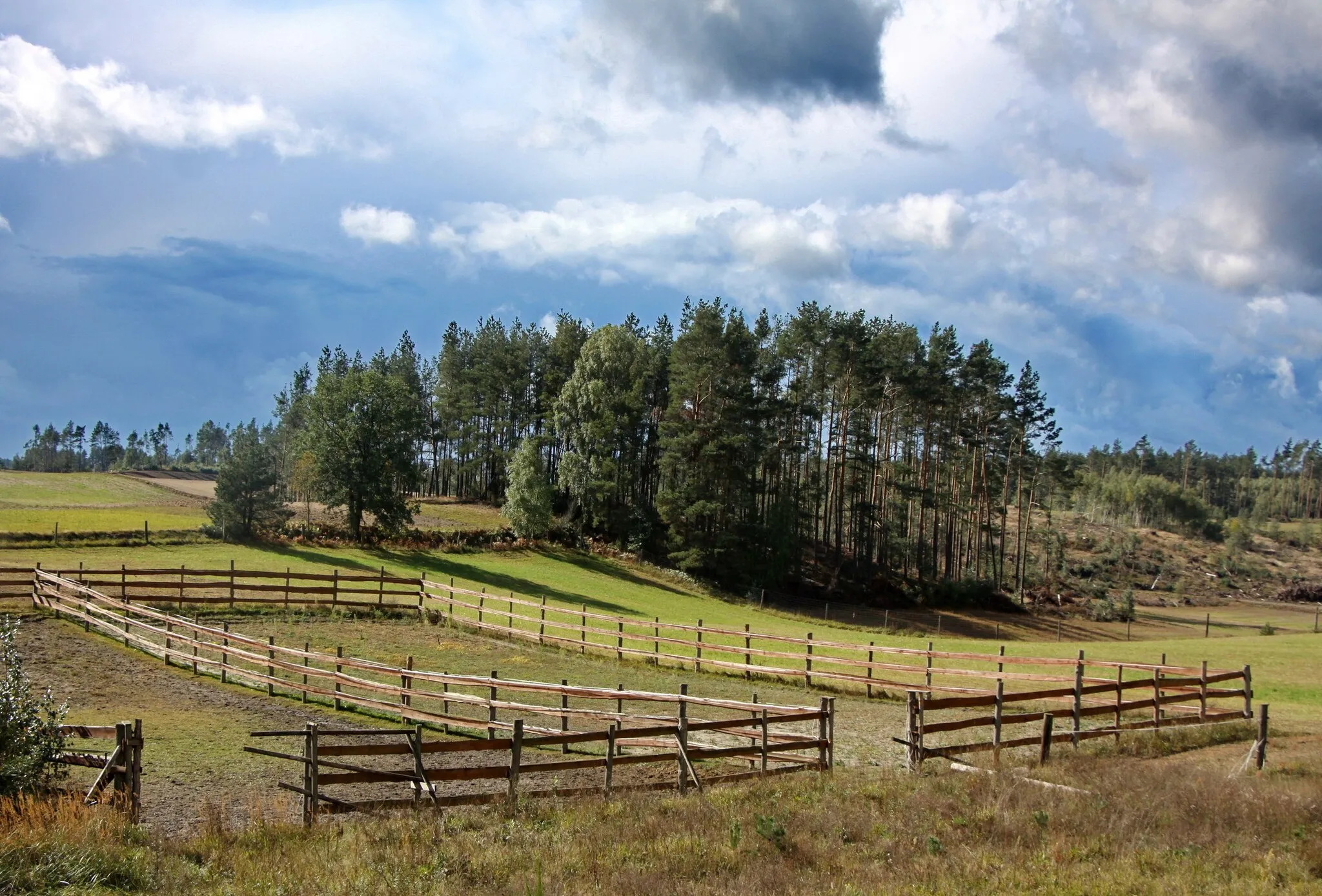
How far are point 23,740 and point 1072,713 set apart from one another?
17757 millimetres

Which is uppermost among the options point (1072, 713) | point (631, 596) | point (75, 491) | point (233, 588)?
point (75, 491)

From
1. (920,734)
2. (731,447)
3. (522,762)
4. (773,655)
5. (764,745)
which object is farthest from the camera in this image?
(731,447)

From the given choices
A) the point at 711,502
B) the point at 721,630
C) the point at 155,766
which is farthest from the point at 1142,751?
the point at 711,502

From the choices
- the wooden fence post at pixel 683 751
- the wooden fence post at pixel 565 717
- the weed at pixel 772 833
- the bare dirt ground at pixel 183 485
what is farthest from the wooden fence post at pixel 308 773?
the bare dirt ground at pixel 183 485

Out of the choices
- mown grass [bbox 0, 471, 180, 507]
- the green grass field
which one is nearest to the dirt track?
the green grass field

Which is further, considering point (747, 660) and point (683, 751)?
point (747, 660)

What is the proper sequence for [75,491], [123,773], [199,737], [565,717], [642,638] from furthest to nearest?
[75,491], [642,638], [199,737], [565,717], [123,773]

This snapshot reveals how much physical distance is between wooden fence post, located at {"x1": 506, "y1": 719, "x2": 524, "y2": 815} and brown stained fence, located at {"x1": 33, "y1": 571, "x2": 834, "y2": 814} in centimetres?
3

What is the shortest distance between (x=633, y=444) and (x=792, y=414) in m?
14.0

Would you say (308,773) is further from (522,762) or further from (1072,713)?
(1072,713)

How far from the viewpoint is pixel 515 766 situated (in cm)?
1171

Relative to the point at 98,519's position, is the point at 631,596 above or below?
below

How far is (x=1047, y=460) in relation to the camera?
69125 mm

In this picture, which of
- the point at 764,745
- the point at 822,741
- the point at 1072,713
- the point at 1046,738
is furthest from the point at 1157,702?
the point at 764,745
